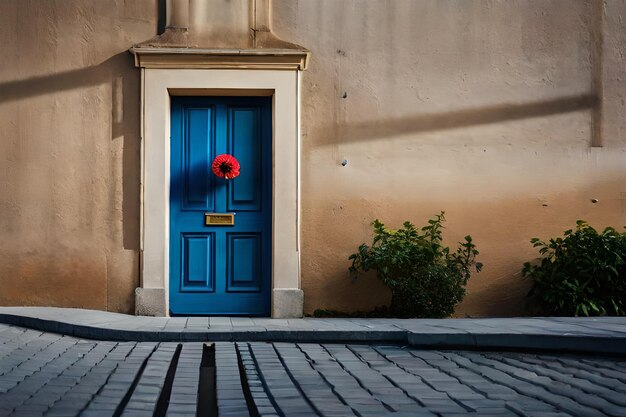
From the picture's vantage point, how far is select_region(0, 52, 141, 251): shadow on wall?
9.96 metres

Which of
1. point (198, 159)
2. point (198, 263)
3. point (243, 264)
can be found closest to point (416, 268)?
point (243, 264)

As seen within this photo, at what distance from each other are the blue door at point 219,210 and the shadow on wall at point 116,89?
1.54 feet

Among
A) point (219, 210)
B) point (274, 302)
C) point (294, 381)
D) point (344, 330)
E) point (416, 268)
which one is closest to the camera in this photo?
point (294, 381)

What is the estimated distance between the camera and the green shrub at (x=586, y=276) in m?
9.55

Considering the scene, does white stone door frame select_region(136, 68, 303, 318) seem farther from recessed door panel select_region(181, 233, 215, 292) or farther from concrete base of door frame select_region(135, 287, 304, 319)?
recessed door panel select_region(181, 233, 215, 292)

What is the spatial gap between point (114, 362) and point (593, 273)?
224 inches

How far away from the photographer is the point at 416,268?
9.64 metres

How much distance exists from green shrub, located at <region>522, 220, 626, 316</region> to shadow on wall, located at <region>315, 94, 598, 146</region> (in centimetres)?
159

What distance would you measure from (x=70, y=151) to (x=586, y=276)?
245 inches

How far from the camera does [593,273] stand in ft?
31.5

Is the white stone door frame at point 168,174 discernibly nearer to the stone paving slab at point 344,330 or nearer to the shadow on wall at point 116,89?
the shadow on wall at point 116,89

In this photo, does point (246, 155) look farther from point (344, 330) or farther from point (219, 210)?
point (344, 330)

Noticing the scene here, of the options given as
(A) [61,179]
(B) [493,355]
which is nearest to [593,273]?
(B) [493,355]

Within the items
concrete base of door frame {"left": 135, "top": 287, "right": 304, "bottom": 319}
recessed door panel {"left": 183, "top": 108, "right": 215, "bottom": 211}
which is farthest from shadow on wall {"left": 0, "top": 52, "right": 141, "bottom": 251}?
concrete base of door frame {"left": 135, "top": 287, "right": 304, "bottom": 319}
